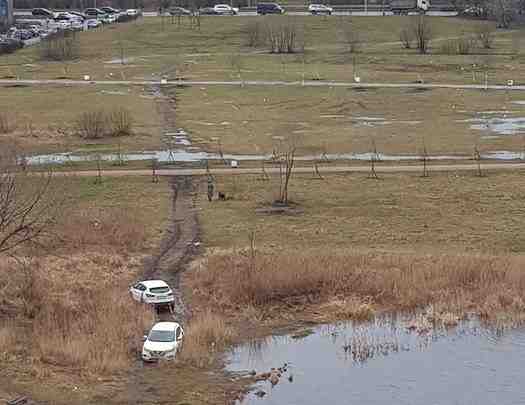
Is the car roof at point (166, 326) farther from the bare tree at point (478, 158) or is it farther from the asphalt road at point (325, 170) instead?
the bare tree at point (478, 158)

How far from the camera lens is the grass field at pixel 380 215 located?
149ft

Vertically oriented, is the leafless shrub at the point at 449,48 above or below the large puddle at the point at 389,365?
below

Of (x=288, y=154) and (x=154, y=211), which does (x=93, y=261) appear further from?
(x=288, y=154)

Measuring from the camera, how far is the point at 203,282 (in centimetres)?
4022

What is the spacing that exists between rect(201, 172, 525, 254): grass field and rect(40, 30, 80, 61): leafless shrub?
7296 centimetres

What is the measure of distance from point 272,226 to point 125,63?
7495 centimetres

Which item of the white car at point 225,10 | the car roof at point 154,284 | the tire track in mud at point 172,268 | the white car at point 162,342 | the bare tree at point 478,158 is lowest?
the white car at point 225,10

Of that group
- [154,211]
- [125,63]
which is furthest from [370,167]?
[125,63]

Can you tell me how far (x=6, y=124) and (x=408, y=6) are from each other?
10834 cm

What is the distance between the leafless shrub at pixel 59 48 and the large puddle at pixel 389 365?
307ft

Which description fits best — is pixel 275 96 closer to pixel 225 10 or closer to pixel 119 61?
pixel 119 61

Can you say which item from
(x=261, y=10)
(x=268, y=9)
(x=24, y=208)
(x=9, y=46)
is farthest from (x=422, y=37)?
(x=24, y=208)

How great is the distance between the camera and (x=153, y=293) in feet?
122

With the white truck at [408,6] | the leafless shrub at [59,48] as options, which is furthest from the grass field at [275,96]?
the white truck at [408,6]
